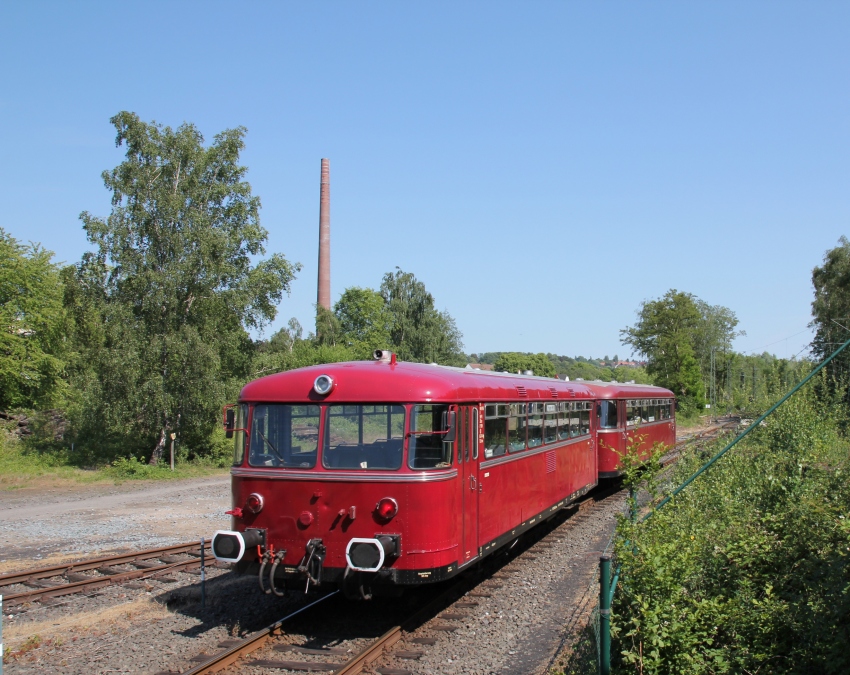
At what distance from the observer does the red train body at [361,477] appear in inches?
308

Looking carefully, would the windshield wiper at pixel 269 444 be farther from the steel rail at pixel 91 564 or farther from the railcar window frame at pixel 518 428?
the steel rail at pixel 91 564

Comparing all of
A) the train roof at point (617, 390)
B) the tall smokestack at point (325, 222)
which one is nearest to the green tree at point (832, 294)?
the train roof at point (617, 390)

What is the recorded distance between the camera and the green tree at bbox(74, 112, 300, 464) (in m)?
26.4

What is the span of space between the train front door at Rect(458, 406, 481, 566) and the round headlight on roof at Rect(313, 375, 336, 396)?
1539mm

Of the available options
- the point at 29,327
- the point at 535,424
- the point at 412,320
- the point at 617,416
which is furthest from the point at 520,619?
the point at 412,320

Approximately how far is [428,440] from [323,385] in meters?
1.34

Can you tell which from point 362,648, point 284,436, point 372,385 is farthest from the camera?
point 284,436

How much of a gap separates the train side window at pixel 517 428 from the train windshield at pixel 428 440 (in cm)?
250

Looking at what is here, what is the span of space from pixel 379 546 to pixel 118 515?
12.6m

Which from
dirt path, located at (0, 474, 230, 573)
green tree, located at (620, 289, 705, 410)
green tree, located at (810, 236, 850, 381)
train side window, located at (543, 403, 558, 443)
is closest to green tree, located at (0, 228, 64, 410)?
dirt path, located at (0, 474, 230, 573)

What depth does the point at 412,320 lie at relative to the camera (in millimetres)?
60406

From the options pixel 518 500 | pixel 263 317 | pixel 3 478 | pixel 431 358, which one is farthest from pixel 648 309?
pixel 518 500

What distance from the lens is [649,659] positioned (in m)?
5.77

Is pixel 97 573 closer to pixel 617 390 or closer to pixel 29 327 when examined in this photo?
pixel 617 390
